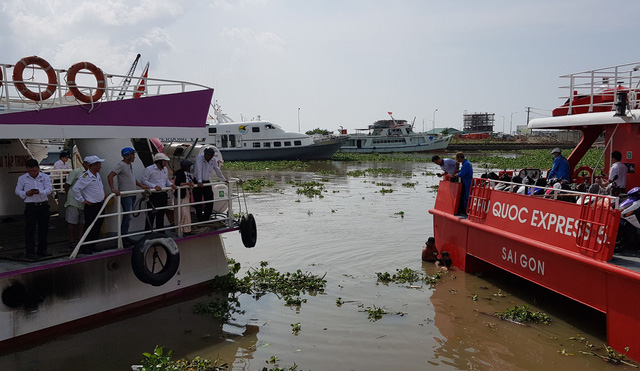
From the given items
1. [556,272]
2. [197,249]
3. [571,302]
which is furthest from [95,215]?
[571,302]

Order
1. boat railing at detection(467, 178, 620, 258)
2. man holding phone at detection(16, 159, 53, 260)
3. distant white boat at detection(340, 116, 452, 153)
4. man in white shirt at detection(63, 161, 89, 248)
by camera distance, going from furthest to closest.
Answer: distant white boat at detection(340, 116, 452, 153) → man in white shirt at detection(63, 161, 89, 248) → man holding phone at detection(16, 159, 53, 260) → boat railing at detection(467, 178, 620, 258)

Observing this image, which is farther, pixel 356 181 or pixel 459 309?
pixel 356 181

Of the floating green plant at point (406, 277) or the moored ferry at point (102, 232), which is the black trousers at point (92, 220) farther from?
the floating green plant at point (406, 277)

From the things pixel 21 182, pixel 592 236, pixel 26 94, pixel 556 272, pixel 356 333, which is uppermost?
pixel 26 94

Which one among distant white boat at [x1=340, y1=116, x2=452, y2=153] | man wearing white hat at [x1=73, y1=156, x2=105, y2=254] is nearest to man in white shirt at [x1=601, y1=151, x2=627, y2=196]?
man wearing white hat at [x1=73, y1=156, x2=105, y2=254]

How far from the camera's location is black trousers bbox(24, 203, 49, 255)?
7.84 m

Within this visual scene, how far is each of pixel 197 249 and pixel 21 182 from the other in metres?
3.31

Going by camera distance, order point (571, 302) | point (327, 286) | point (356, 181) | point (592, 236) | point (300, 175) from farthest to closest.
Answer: point (300, 175)
point (356, 181)
point (327, 286)
point (571, 302)
point (592, 236)

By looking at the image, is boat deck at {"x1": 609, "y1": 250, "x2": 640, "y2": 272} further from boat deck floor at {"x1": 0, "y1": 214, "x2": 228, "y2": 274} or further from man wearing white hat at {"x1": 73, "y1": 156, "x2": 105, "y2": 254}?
man wearing white hat at {"x1": 73, "y1": 156, "x2": 105, "y2": 254}

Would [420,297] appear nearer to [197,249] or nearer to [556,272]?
→ [556,272]

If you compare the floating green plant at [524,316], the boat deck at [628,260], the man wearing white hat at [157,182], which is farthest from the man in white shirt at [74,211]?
the boat deck at [628,260]

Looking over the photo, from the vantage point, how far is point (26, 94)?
8891 millimetres

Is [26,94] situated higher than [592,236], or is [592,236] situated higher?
[26,94]

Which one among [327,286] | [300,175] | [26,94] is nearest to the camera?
[26,94]
